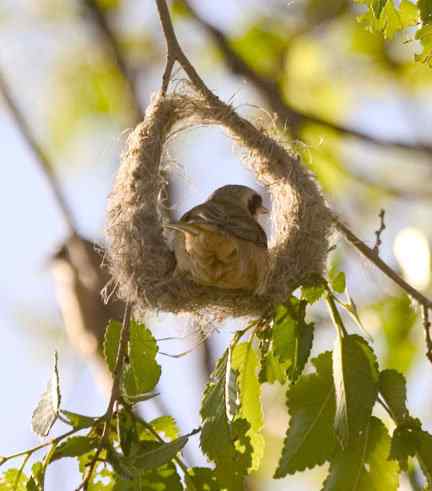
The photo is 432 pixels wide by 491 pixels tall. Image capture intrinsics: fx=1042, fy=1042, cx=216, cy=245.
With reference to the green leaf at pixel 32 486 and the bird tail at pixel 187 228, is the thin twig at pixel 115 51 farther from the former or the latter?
the green leaf at pixel 32 486

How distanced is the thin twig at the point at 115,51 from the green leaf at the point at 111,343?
108 inches

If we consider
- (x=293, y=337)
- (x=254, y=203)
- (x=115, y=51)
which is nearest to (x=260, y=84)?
(x=254, y=203)

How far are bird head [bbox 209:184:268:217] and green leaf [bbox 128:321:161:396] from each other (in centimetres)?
114

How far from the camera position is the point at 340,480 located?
2.90 metres

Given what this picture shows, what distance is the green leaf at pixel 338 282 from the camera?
3.29 metres

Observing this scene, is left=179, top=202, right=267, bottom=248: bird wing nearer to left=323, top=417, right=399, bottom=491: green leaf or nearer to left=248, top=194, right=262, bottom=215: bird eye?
left=248, top=194, right=262, bottom=215: bird eye

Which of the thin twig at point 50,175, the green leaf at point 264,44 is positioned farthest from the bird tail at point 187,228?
the green leaf at point 264,44

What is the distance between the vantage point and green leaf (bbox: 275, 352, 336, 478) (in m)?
2.94

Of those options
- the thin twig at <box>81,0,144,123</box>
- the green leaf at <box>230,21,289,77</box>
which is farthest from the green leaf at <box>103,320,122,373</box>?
the green leaf at <box>230,21,289,77</box>

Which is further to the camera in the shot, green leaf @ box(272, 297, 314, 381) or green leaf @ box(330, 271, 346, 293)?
green leaf @ box(330, 271, 346, 293)

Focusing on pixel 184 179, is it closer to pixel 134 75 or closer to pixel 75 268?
pixel 75 268

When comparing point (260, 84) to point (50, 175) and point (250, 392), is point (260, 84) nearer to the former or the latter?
point (50, 175)

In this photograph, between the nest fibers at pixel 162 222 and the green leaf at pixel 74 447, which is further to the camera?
the nest fibers at pixel 162 222

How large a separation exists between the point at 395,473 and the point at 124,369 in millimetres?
857
